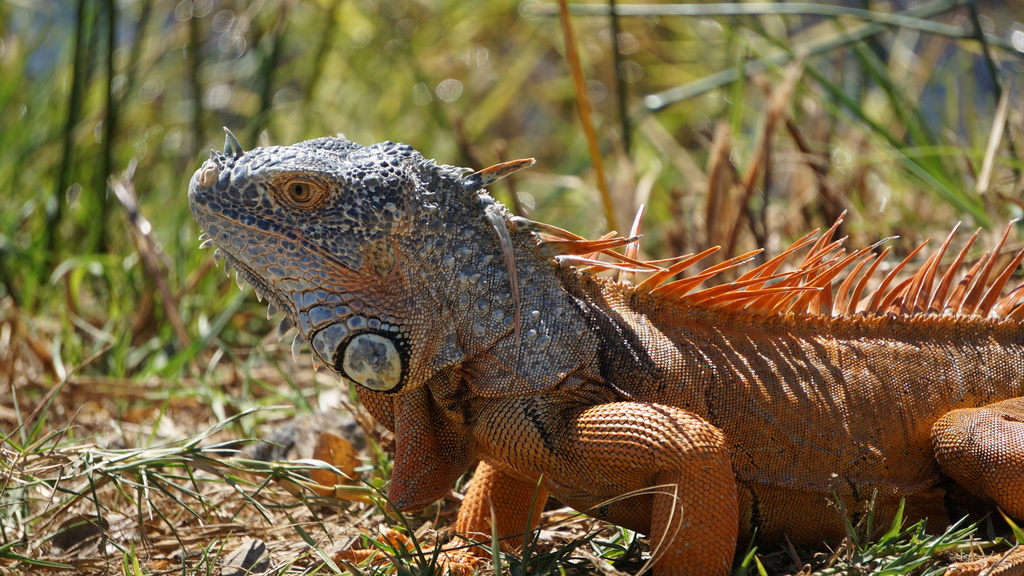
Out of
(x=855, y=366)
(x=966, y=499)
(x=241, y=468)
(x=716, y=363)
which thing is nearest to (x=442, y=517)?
(x=241, y=468)

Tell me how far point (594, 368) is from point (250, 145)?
182 inches

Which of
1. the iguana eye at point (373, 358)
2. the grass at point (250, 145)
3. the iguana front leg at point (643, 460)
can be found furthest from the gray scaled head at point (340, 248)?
the grass at point (250, 145)

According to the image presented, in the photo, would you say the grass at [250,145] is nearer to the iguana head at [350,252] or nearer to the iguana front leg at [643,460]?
the iguana front leg at [643,460]

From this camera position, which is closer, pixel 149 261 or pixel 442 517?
pixel 442 517

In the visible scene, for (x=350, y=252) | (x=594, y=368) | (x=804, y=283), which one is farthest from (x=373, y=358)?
(x=804, y=283)

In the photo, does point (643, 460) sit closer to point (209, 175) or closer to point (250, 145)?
point (209, 175)

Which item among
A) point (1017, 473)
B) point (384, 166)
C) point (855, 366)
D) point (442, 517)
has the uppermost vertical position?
point (384, 166)

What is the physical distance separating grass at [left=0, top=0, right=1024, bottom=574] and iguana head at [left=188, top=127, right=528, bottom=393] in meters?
0.65

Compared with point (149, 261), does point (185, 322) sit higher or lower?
lower

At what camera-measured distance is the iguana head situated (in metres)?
2.82

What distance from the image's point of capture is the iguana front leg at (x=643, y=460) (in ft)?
8.70

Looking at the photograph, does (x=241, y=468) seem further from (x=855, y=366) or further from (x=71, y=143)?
(x=71, y=143)

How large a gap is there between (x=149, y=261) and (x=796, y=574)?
3.78 meters

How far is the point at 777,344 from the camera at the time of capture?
3146 millimetres
